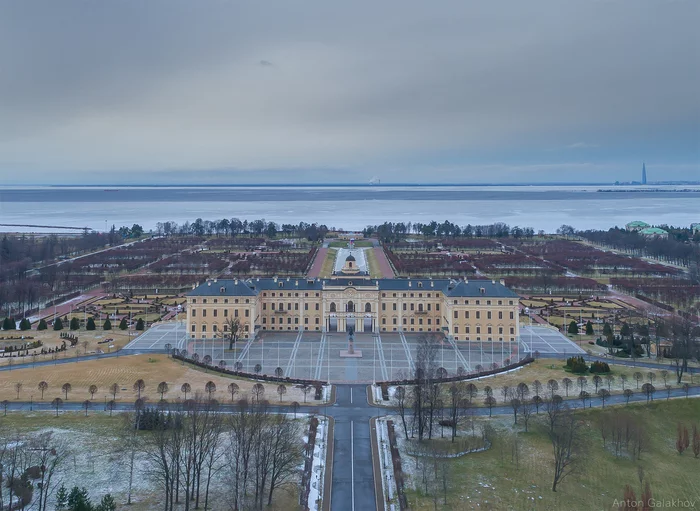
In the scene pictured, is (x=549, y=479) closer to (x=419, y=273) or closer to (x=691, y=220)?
(x=419, y=273)

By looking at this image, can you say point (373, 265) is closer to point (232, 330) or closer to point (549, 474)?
point (232, 330)

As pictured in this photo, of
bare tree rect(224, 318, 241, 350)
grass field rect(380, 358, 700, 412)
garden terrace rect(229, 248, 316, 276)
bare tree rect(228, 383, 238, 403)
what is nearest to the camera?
bare tree rect(228, 383, 238, 403)

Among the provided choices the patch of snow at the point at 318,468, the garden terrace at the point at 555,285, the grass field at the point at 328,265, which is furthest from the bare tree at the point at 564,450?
the grass field at the point at 328,265

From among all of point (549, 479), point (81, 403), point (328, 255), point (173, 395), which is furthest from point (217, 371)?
point (328, 255)

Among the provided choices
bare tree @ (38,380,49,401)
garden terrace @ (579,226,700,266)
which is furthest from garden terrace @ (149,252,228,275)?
garden terrace @ (579,226,700,266)

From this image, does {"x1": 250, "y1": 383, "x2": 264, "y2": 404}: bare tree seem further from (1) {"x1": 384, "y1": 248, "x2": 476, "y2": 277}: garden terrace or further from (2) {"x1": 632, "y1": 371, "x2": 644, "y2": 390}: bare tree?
(1) {"x1": 384, "y1": 248, "x2": 476, "y2": 277}: garden terrace

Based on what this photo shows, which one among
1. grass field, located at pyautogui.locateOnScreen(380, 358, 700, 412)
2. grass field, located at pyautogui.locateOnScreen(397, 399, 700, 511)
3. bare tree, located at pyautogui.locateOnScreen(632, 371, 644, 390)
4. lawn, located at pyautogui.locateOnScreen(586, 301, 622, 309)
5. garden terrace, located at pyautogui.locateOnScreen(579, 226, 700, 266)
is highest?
garden terrace, located at pyautogui.locateOnScreen(579, 226, 700, 266)
